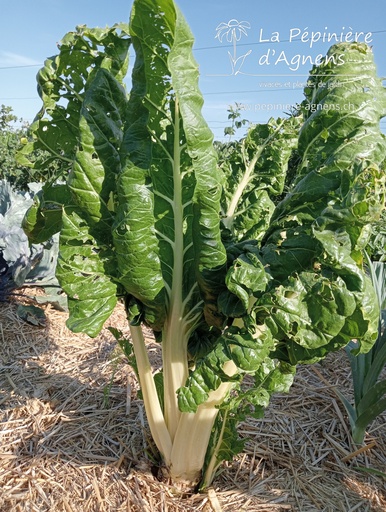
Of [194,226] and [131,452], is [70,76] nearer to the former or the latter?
[194,226]

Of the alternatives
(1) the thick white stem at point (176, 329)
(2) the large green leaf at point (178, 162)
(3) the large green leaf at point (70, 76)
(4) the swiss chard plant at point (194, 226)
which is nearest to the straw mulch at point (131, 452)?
(4) the swiss chard plant at point (194, 226)

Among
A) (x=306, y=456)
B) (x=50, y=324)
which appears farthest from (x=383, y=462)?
(x=50, y=324)

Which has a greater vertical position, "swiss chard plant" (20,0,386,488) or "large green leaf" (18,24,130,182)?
"large green leaf" (18,24,130,182)

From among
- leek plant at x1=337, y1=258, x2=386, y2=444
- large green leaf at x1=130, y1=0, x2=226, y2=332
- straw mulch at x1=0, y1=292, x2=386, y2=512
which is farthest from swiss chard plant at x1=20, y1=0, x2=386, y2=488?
leek plant at x1=337, y1=258, x2=386, y2=444

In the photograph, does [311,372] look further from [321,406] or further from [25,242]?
[25,242]

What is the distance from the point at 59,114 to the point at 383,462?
2284 mm

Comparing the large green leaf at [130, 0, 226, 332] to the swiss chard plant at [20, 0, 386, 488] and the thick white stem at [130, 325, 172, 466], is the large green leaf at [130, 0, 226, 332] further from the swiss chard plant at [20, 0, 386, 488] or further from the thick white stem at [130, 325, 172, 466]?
the thick white stem at [130, 325, 172, 466]

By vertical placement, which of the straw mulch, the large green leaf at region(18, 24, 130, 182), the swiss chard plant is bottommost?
the straw mulch

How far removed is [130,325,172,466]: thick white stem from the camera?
6.05 feet

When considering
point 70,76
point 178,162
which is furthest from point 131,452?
point 70,76

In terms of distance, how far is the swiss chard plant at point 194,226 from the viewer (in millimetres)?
1329

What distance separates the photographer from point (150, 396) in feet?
6.08

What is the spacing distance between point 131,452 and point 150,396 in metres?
0.49

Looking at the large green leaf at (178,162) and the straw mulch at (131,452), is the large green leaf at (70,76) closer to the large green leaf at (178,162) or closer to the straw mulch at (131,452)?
the large green leaf at (178,162)
